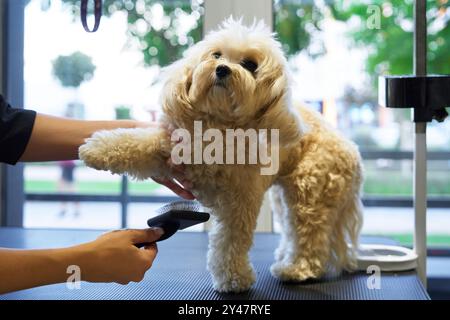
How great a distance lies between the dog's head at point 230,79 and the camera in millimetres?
1049

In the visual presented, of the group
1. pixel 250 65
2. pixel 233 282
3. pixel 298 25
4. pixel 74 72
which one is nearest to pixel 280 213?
pixel 233 282

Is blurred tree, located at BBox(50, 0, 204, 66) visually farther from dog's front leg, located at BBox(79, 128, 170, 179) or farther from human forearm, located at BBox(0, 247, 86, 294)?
human forearm, located at BBox(0, 247, 86, 294)

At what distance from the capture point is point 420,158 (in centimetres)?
133

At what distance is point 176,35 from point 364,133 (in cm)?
68

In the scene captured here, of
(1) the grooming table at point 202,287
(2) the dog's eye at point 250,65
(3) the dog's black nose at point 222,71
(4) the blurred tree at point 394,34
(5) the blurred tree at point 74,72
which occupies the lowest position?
(1) the grooming table at point 202,287

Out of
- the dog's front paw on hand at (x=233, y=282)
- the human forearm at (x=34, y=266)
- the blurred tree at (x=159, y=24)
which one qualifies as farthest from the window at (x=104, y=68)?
the human forearm at (x=34, y=266)

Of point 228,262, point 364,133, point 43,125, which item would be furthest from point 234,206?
point 364,133

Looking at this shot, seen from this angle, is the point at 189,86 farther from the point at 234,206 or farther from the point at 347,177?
the point at 347,177

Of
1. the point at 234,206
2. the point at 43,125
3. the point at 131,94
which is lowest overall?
the point at 234,206

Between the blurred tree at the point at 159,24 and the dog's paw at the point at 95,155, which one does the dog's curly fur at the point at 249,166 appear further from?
the blurred tree at the point at 159,24

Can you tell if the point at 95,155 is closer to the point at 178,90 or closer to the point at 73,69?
the point at 178,90

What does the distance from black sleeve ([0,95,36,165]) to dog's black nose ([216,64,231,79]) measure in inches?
17.3

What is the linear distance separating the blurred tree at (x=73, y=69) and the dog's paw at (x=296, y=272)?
3.78ft
